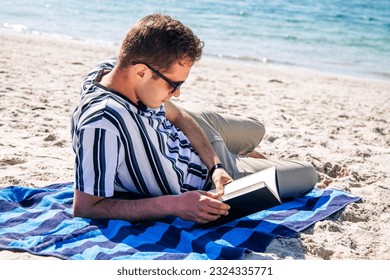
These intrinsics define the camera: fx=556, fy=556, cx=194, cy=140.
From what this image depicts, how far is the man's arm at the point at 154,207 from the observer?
2.88 metres

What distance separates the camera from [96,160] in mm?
2746

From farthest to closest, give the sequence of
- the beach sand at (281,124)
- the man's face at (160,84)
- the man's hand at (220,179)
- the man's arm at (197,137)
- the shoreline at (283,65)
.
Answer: the shoreline at (283,65), the beach sand at (281,124), the man's arm at (197,137), the man's hand at (220,179), the man's face at (160,84)

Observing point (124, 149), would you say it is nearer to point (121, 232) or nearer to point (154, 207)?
point (154, 207)

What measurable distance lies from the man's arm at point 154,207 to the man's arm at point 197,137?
298 millimetres

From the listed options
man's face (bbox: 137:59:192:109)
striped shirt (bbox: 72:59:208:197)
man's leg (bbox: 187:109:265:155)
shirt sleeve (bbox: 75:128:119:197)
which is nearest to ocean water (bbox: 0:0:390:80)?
man's leg (bbox: 187:109:265:155)

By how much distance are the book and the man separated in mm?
67

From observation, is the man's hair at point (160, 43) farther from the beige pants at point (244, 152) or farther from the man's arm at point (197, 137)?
the beige pants at point (244, 152)

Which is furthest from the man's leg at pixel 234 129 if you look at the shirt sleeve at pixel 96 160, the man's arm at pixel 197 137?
the shirt sleeve at pixel 96 160

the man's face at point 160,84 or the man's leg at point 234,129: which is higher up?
the man's face at point 160,84

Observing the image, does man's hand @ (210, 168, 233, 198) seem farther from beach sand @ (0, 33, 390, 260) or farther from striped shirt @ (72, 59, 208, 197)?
beach sand @ (0, 33, 390, 260)

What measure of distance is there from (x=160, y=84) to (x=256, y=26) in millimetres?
15722

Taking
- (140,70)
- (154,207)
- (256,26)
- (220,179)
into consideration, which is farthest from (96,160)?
(256,26)
